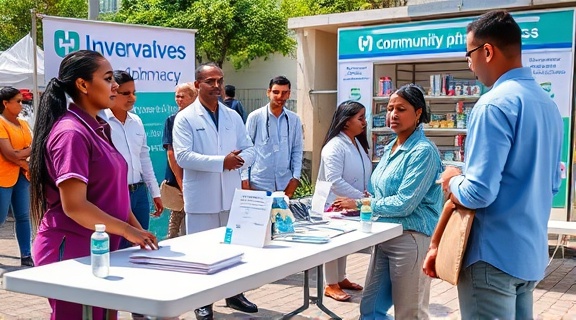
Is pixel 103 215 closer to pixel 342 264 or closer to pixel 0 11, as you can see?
pixel 342 264

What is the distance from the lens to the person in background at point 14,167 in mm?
6473

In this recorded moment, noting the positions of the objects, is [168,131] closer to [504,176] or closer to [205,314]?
[205,314]

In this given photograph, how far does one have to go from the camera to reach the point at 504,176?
2449 millimetres

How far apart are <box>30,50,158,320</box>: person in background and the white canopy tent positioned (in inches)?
368

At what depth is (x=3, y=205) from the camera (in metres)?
6.57

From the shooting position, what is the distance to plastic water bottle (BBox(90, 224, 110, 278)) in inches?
98.3

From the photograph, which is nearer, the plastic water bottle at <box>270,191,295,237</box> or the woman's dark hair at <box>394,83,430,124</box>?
the plastic water bottle at <box>270,191,295,237</box>

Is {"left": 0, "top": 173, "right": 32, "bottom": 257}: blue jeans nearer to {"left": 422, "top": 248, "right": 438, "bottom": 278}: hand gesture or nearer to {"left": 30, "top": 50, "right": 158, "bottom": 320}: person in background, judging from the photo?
{"left": 30, "top": 50, "right": 158, "bottom": 320}: person in background

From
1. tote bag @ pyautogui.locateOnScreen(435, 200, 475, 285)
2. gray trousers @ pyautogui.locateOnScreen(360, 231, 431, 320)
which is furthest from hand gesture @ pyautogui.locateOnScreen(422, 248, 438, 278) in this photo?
gray trousers @ pyautogui.locateOnScreen(360, 231, 431, 320)

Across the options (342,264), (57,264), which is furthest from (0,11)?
(57,264)

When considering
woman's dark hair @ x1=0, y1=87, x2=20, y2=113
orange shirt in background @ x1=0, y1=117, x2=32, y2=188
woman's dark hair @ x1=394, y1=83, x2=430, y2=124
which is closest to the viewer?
woman's dark hair @ x1=394, y1=83, x2=430, y2=124

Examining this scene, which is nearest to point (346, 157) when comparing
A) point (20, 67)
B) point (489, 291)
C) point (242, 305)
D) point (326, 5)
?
point (242, 305)

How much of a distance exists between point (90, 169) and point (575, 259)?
239 inches

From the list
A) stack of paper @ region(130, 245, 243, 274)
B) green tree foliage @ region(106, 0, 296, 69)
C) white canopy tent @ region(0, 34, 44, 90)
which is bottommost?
stack of paper @ region(130, 245, 243, 274)
